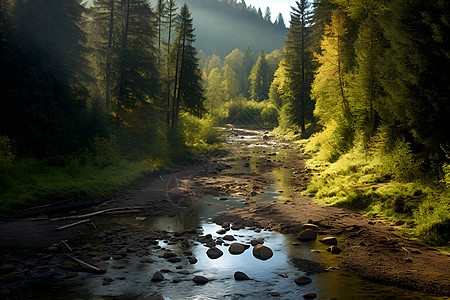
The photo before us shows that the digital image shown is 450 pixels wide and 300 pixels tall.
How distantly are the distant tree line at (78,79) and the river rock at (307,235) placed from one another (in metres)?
14.5

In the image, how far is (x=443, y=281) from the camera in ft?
23.3

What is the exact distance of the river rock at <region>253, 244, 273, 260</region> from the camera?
30.5 ft

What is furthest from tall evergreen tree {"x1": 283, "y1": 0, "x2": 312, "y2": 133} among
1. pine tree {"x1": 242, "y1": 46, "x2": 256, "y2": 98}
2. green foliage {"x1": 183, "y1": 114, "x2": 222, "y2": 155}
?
pine tree {"x1": 242, "y1": 46, "x2": 256, "y2": 98}

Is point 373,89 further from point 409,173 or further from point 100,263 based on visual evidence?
point 100,263

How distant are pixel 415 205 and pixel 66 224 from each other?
522 inches

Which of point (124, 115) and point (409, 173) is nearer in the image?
point (409, 173)

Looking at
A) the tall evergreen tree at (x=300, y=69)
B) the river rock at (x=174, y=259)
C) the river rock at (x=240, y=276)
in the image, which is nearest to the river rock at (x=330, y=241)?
the river rock at (x=240, y=276)

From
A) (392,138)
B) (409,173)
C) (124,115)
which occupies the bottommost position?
(409,173)

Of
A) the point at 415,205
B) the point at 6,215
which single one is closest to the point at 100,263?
the point at 6,215

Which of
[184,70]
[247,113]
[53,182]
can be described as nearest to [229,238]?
[53,182]

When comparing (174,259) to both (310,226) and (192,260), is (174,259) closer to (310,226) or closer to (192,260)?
(192,260)

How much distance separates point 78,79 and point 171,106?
37.1 feet

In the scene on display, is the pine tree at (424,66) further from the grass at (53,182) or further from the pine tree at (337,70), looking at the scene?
the grass at (53,182)

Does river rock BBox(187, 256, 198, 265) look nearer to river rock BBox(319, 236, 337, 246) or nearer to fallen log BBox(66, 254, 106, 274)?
fallen log BBox(66, 254, 106, 274)
